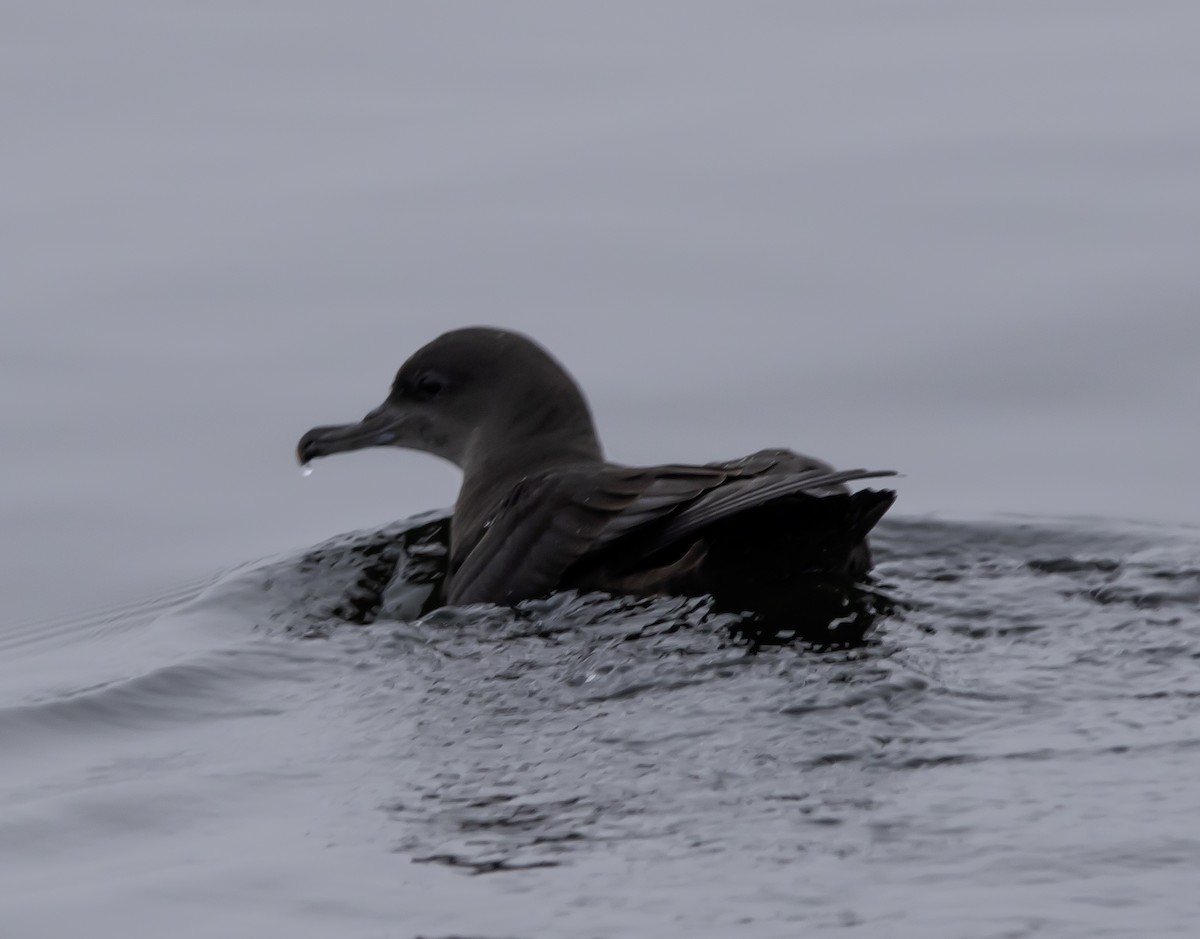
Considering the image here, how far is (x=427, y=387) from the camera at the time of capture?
329 inches

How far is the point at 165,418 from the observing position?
9.98m

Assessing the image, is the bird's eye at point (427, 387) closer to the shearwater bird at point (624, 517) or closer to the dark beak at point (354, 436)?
the dark beak at point (354, 436)

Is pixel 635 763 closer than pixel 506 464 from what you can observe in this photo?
Yes

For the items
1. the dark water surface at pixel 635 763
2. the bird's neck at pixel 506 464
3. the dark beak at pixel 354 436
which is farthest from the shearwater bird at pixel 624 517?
the dark beak at pixel 354 436

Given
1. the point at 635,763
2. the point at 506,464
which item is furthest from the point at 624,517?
the point at 635,763

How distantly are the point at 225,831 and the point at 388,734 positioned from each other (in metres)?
0.71

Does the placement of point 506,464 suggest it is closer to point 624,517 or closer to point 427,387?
point 427,387

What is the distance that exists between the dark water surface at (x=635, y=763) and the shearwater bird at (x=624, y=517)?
0.48 feet

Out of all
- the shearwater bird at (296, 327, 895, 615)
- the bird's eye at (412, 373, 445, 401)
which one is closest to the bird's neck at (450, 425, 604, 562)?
the shearwater bird at (296, 327, 895, 615)

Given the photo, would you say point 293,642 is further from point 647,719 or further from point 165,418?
point 165,418

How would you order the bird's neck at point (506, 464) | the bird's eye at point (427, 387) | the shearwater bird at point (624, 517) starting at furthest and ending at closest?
1. the bird's eye at point (427, 387)
2. the bird's neck at point (506, 464)
3. the shearwater bird at point (624, 517)

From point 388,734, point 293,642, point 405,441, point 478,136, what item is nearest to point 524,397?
point 405,441

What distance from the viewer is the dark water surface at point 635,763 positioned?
15.7 feet

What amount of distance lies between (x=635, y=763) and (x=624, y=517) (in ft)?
4.51
